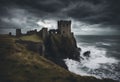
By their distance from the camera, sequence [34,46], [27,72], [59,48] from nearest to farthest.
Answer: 1. [27,72]
2. [34,46]
3. [59,48]

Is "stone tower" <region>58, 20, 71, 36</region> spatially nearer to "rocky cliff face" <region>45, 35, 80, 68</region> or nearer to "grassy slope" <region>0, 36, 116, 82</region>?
"rocky cliff face" <region>45, 35, 80, 68</region>

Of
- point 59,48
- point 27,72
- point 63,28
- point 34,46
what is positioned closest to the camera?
point 27,72

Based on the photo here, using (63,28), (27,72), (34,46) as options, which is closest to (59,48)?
(63,28)

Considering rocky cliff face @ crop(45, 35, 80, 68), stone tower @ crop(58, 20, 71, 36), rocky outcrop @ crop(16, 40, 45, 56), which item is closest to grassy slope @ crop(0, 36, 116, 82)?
rocky outcrop @ crop(16, 40, 45, 56)

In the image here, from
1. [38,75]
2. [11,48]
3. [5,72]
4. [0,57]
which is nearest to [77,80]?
[38,75]

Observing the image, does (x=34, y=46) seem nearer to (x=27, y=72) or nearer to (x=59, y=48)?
(x=59, y=48)

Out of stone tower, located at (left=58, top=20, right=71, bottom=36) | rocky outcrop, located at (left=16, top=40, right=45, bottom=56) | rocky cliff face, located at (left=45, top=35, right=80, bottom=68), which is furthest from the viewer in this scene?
stone tower, located at (left=58, top=20, right=71, bottom=36)

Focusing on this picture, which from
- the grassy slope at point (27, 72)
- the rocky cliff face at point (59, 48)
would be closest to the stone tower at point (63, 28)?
the rocky cliff face at point (59, 48)

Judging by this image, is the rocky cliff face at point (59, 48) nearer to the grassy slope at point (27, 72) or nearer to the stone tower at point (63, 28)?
the stone tower at point (63, 28)

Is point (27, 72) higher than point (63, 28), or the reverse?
point (63, 28)

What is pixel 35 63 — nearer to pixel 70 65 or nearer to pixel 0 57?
pixel 0 57

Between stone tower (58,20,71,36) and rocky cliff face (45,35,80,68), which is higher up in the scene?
stone tower (58,20,71,36)

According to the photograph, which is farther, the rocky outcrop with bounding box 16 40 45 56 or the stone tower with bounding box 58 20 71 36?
the stone tower with bounding box 58 20 71 36

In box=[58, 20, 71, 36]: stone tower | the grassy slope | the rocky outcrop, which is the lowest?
the grassy slope
